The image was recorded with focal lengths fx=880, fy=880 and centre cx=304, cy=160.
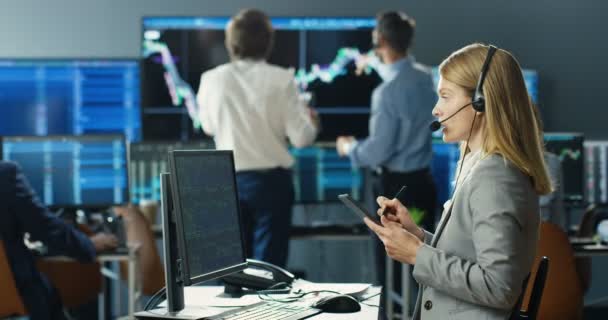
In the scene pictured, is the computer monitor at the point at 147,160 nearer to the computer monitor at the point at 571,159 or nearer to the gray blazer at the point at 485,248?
the computer monitor at the point at 571,159

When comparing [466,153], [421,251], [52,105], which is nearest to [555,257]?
[466,153]

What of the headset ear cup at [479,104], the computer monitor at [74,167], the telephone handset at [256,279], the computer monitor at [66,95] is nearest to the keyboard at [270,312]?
the telephone handset at [256,279]

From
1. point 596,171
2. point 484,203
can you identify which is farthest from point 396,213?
point 596,171

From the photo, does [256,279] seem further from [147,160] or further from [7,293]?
[147,160]

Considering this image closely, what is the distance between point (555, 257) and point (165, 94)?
9.12ft

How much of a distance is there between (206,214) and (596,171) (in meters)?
3.46

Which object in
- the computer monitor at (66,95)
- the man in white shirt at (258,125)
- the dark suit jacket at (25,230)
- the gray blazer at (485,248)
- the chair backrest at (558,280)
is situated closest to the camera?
the gray blazer at (485,248)

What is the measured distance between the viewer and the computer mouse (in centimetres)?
204

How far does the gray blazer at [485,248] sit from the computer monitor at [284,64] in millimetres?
3492

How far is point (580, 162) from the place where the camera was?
4.80 m

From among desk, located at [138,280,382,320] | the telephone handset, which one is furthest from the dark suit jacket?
the telephone handset

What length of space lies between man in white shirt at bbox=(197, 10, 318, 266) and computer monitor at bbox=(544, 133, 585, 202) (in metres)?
1.61

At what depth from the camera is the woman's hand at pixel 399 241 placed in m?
1.82

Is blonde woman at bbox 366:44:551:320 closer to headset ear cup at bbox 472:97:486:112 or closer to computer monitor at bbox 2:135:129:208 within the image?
headset ear cup at bbox 472:97:486:112
